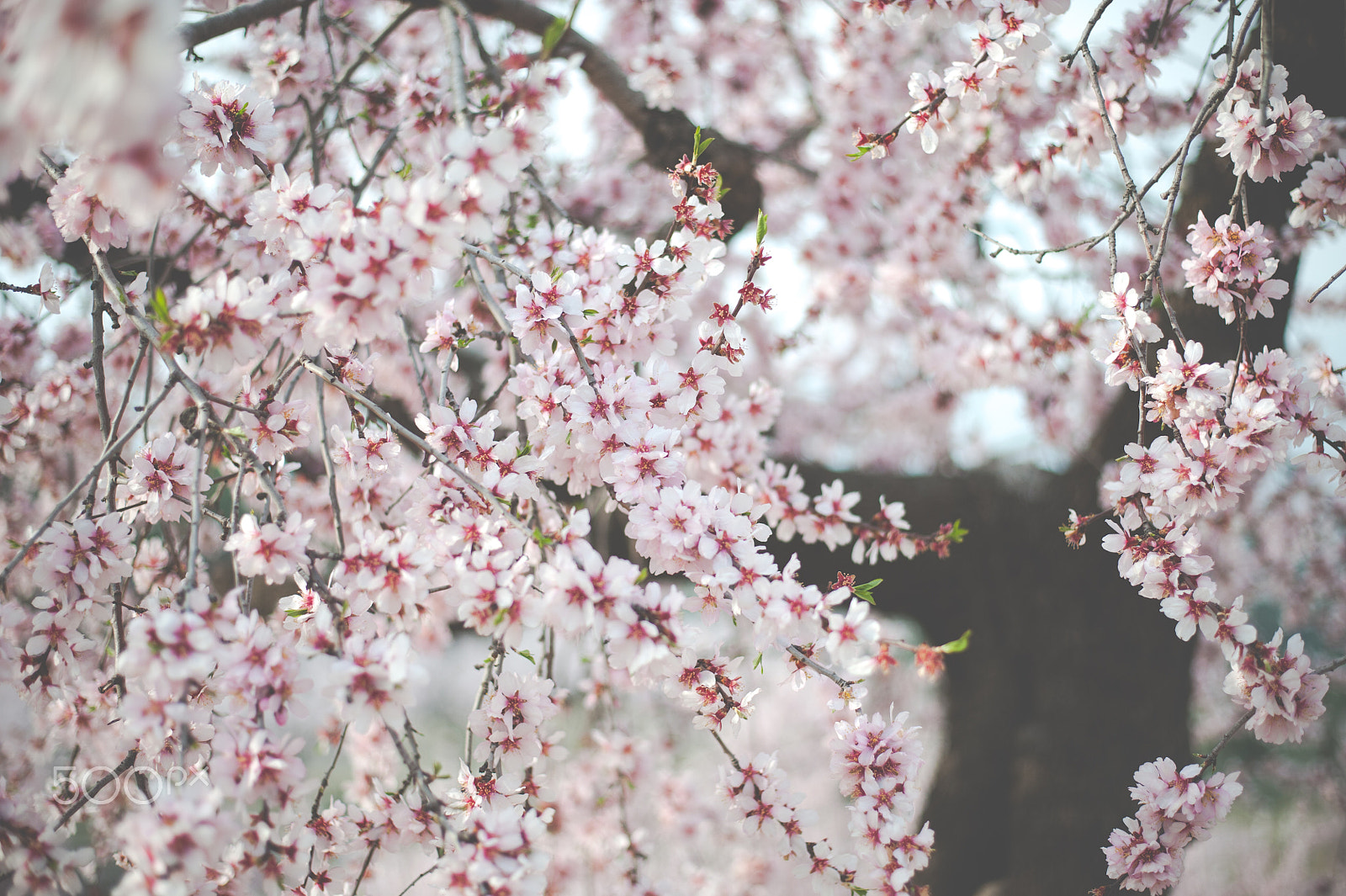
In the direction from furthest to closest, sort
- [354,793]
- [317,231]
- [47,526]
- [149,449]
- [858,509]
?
[858,509]
[354,793]
[149,449]
[47,526]
[317,231]

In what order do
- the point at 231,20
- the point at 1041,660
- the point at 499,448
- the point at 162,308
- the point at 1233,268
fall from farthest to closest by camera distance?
the point at 1041,660 < the point at 231,20 < the point at 1233,268 < the point at 499,448 < the point at 162,308

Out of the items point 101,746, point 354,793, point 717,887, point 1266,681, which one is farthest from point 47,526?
point 717,887

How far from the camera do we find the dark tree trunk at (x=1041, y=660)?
2.61 meters

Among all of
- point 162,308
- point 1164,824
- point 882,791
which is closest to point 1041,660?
point 1164,824

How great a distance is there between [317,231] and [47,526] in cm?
70

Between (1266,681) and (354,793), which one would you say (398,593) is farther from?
(354,793)

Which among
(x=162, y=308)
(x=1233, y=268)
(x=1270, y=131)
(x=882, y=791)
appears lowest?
(x=882, y=791)

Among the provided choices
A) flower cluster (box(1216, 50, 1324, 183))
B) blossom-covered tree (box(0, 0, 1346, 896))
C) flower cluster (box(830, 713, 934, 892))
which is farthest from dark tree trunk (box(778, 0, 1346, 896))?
flower cluster (box(830, 713, 934, 892))

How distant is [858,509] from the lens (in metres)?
3.06

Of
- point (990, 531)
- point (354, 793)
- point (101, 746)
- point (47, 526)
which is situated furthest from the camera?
point (990, 531)

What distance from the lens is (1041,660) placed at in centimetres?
310

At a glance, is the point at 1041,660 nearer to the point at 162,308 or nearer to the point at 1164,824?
the point at 1164,824

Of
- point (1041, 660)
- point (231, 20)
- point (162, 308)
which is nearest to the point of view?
point (162, 308)

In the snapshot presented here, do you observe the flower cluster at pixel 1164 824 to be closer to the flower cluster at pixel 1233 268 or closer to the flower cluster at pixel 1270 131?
the flower cluster at pixel 1233 268
